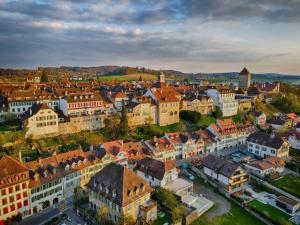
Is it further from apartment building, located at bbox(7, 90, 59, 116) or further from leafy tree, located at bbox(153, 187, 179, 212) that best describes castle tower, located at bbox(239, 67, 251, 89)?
leafy tree, located at bbox(153, 187, 179, 212)

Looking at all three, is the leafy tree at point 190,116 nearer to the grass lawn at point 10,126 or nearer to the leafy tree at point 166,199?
the leafy tree at point 166,199

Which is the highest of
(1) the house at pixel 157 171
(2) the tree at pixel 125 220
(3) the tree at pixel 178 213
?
(1) the house at pixel 157 171

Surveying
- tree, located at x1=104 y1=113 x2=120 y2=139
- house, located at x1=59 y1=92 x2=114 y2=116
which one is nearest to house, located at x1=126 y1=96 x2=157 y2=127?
tree, located at x1=104 y1=113 x2=120 y2=139

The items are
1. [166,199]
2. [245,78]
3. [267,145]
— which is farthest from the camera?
[245,78]

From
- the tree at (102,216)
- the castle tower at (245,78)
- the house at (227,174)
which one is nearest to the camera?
the tree at (102,216)

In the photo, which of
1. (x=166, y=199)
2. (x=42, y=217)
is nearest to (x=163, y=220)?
(x=166, y=199)

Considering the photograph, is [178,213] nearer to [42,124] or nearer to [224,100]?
[42,124]

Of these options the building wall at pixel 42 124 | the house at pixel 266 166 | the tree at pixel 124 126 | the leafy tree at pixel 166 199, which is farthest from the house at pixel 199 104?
the leafy tree at pixel 166 199
